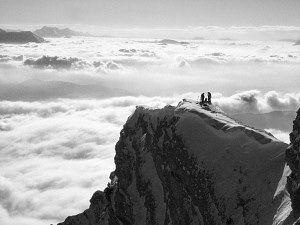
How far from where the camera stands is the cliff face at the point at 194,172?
3189 inches

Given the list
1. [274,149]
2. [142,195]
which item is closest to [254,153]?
[274,149]

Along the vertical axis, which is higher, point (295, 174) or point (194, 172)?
point (295, 174)

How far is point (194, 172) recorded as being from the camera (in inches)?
3627

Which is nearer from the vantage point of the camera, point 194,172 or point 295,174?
point 295,174

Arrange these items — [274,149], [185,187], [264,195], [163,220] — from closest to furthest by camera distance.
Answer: [264,195]
[274,149]
[185,187]
[163,220]

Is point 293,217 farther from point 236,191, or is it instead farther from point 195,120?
point 195,120

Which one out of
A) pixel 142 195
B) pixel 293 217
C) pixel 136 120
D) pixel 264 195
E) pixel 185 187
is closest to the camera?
pixel 293 217

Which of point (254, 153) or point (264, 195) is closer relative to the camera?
point (264, 195)

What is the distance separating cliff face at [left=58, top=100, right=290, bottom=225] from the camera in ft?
266

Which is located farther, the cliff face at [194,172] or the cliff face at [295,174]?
the cliff face at [194,172]

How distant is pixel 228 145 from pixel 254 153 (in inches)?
265

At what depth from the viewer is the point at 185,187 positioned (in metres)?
94.8

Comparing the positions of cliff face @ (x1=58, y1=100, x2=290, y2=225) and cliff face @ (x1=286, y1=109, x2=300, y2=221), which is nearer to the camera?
cliff face @ (x1=286, y1=109, x2=300, y2=221)

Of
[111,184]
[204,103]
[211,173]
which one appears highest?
[204,103]
